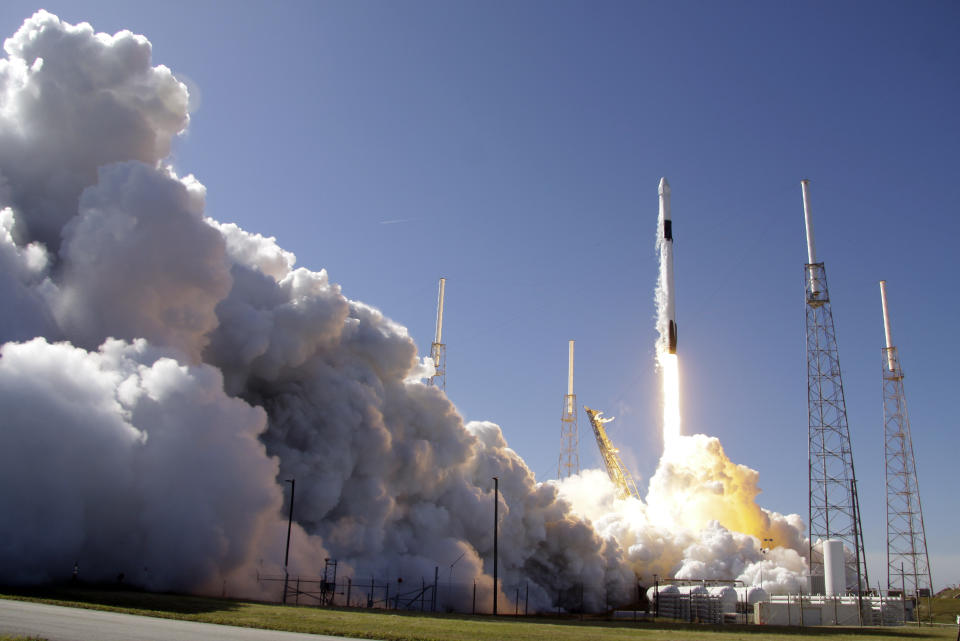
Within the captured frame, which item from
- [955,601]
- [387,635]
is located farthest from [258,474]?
[955,601]

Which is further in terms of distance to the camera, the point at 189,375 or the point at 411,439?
the point at 411,439

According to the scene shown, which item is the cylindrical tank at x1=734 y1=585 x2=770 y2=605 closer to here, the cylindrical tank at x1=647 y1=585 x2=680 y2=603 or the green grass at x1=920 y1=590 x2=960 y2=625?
the cylindrical tank at x1=647 y1=585 x2=680 y2=603

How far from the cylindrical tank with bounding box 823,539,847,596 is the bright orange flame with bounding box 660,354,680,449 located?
19.0m

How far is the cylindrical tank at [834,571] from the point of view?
62781 millimetres

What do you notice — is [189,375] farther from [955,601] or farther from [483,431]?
[955,601]

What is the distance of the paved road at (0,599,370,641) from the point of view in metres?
20.3

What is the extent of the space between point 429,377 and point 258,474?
2866 cm

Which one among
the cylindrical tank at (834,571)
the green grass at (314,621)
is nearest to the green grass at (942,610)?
the cylindrical tank at (834,571)

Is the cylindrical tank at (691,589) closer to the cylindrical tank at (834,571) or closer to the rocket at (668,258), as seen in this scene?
the cylindrical tank at (834,571)

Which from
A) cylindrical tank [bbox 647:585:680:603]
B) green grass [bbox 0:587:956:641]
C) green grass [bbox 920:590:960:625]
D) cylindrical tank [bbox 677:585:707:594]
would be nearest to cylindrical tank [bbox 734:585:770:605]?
cylindrical tank [bbox 677:585:707:594]

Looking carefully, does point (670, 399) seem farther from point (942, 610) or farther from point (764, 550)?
point (942, 610)

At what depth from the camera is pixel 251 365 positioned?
57.5m

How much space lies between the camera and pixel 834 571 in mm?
62812

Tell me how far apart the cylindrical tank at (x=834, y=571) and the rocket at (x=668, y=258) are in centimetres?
2060
